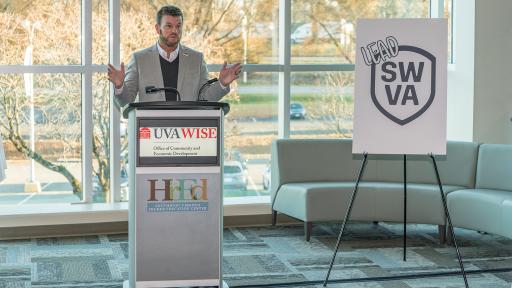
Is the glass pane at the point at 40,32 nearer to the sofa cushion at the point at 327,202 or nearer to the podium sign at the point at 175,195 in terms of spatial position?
the sofa cushion at the point at 327,202

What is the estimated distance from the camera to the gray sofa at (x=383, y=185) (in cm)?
690

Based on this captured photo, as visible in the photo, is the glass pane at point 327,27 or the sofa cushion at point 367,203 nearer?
the sofa cushion at point 367,203

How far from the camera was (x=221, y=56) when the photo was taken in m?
7.96

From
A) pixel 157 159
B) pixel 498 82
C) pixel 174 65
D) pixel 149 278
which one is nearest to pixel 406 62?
pixel 174 65

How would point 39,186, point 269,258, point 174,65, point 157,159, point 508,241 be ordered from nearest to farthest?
point 157,159, point 174,65, point 269,258, point 508,241, point 39,186

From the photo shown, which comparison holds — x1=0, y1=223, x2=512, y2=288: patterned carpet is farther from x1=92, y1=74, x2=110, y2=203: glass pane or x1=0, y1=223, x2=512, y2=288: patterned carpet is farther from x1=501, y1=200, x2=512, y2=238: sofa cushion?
x1=92, y1=74, x2=110, y2=203: glass pane

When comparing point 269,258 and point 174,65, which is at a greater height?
point 174,65

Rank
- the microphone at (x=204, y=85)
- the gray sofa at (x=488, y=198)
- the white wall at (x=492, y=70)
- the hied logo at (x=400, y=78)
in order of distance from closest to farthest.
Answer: the microphone at (x=204, y=85) < the hied logo at (x=400, y=78) < the gray sofa at (x=488, y=198) < the white wall at (x=492, y=70)

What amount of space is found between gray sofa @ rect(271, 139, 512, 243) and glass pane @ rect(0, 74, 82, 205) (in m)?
1.86

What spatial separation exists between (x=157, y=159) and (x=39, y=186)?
125 inches

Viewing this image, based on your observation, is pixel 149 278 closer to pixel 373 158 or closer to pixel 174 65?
pixel 174 65

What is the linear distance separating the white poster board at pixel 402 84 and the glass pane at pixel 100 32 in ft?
9.56

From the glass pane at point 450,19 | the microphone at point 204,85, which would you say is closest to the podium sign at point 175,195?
the microphone at point 204,85

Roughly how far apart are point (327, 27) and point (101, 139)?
246 centimetres
